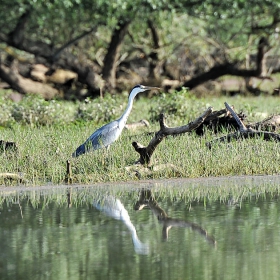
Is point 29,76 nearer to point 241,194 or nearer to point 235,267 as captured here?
point 241,194

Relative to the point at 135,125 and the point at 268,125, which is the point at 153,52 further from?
the point at 268,125

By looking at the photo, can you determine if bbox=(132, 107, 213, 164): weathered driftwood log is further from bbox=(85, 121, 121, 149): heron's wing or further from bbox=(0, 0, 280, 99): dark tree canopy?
bbox=(0, 0, 280, 99): dark tree canopy

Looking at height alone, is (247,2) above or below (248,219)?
above

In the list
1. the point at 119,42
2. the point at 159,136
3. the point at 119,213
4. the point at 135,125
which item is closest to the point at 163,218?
the point at 119,213

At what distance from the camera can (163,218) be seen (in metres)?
7.77

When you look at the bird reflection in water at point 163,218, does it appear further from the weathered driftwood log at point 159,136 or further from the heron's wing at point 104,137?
the heron's wing at point 104,137

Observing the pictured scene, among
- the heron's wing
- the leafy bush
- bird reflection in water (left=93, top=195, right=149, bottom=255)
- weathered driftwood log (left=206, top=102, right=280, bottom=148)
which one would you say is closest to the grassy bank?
the heron's wing

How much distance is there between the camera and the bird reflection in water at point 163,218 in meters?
7.03

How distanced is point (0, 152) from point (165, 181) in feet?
8.02

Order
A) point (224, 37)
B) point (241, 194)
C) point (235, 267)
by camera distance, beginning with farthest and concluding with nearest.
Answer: point (224, 37), point (241, 194), point (235, 267)

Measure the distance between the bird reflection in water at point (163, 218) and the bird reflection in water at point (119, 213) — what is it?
21 cm

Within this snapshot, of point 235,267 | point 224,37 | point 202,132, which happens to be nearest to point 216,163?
point 202,132

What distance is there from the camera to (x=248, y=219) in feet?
25.1

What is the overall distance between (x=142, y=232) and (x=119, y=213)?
3.41 feet
